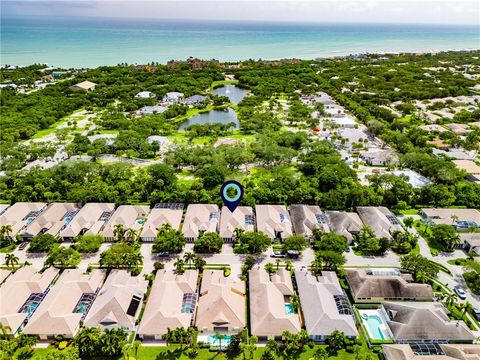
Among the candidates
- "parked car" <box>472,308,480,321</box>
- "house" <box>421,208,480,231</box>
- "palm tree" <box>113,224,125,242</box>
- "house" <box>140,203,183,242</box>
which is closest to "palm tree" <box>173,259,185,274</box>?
"house" <box>140,203,183,242</box>

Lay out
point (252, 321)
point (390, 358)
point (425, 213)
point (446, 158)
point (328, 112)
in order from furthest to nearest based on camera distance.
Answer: point (328, 112)
point (446, 158)
point (425, 213)
point (252, 321)
point (390, 358)

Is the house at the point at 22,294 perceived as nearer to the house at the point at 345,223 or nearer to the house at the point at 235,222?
the house at the point at 235,222

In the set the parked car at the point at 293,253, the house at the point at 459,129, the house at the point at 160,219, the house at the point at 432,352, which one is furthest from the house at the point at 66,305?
the house at the point at 459,129

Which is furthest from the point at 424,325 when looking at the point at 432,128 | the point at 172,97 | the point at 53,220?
the point at 172,97

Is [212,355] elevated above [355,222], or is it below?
below

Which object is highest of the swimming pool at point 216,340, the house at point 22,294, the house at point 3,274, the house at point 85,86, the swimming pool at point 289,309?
the house at point 85,86

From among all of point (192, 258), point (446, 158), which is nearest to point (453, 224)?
point (446, 158)

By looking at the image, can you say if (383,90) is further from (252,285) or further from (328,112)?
(252,285)
